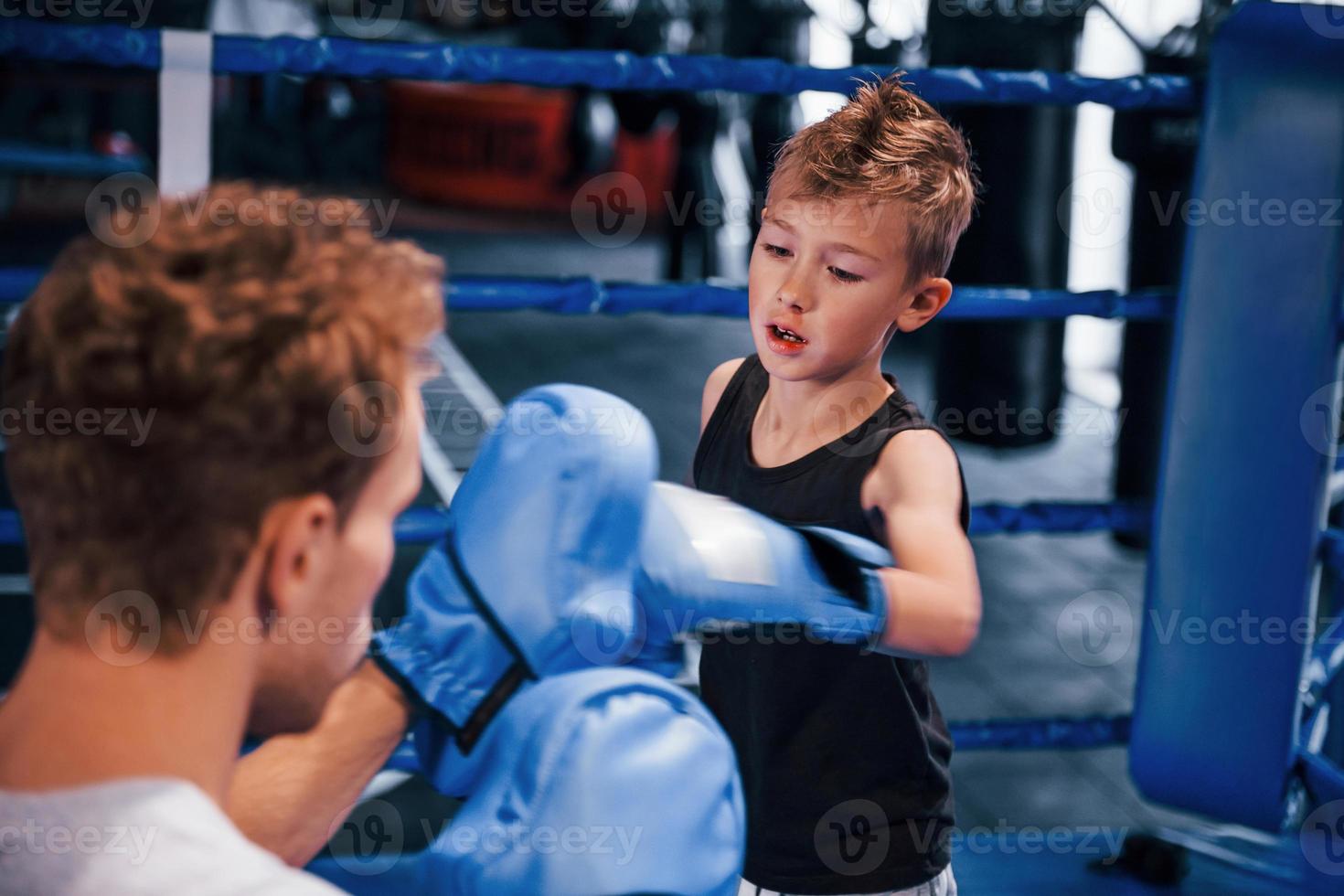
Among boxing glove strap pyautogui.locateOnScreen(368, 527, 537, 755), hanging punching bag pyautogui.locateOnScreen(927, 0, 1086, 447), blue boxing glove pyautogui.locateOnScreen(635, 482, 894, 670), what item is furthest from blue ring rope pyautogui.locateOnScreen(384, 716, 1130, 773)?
hanging punching bag pyautogui.locateOnScreen(927, 0, 1086, 447)

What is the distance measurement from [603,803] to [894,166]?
65 centimetres

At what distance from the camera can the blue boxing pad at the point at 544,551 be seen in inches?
28.0

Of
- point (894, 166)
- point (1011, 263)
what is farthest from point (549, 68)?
point (1011, 263)

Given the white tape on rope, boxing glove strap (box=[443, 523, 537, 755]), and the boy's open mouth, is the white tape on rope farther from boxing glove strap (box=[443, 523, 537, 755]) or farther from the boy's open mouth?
boxing glove strap (box=[443, 523, 537, 755])

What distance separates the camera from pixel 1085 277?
257 inches

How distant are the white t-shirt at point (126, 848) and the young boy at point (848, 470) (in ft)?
1.66

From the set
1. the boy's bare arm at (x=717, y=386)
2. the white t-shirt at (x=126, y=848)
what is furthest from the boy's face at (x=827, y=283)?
the white t-shirt at (x=126, y=848)

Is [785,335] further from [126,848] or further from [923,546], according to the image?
[126,848]

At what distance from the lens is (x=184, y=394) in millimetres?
580

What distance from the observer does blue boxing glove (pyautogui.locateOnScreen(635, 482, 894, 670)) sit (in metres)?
0.77

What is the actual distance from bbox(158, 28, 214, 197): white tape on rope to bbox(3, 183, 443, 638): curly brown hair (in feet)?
2.95

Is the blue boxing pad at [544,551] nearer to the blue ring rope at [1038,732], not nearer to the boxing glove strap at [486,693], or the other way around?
the boxing glove strap at [486,693]

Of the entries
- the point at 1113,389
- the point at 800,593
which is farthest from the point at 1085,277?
the point at 800,593

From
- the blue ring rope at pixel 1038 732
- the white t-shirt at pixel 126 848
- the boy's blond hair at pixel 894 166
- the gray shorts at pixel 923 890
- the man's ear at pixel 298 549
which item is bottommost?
the blue ring rope at pixel 1038 732
